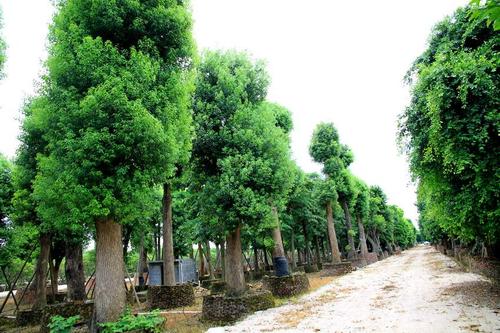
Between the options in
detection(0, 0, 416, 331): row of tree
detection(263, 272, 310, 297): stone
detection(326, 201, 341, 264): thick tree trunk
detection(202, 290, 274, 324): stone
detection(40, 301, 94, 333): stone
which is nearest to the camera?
detection(0, 0, 416, 331): row of tree

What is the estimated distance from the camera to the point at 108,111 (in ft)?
23.4

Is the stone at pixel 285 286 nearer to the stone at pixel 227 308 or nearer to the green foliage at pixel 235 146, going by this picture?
the stone at pixel 227 308

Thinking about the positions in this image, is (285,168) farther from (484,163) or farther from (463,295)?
(463,295)

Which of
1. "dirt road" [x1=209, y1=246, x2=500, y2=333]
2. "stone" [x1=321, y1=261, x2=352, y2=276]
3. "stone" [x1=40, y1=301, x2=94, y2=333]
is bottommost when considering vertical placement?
"dirt road" [x1=209, y1=246, x2=500, y2=333]

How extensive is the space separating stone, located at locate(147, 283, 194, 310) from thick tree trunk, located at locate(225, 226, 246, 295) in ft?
11.4

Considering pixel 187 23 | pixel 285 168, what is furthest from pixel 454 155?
pixel 187 23

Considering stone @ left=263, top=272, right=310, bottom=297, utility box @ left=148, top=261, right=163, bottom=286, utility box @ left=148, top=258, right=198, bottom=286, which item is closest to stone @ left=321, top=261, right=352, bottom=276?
utility box @ left=148, top=258, right=198, bottom=286

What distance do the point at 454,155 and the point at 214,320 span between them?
7.78 metres

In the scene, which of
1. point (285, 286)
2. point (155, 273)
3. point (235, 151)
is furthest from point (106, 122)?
point (155, 273)

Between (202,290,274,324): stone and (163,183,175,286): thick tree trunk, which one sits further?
(163,183,175,286): thick tree trunk

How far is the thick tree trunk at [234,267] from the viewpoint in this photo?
37.0 ft

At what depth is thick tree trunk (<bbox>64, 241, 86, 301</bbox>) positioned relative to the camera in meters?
15.2

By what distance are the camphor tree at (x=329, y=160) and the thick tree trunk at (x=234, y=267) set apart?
53.3ft

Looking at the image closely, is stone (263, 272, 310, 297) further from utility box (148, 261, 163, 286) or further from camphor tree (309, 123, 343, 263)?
camphor tree (309, 123, 343, 263)
